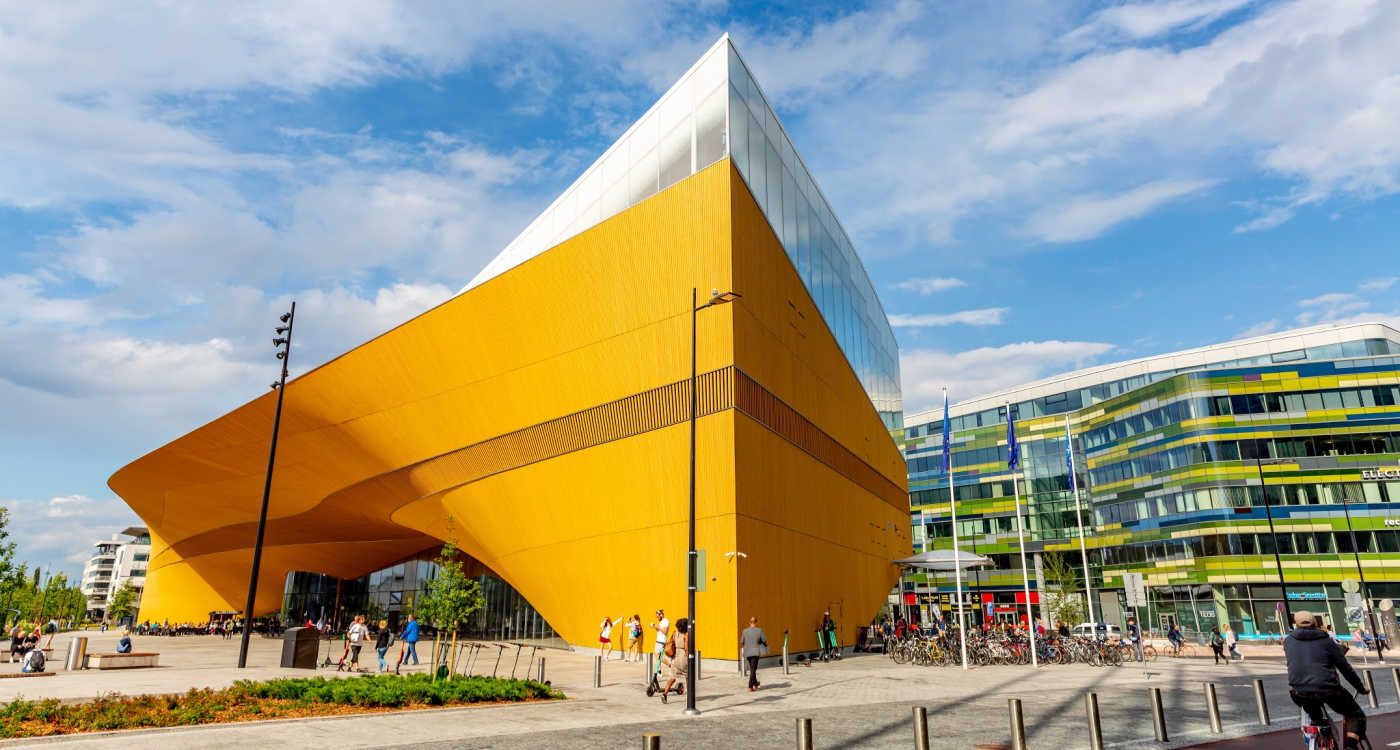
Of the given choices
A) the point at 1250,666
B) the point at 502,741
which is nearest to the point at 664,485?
the point at 502,741

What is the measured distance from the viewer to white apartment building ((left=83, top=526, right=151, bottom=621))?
15238cm

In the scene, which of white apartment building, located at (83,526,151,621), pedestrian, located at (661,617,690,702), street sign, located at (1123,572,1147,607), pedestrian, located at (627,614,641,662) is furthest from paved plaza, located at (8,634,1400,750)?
white apartment building, located at (83,526,151,621)

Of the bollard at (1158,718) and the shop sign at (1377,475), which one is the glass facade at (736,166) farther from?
the shop sign at (1377,475)

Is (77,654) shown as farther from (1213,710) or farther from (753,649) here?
(1213,710)

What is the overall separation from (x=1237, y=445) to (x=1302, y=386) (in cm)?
681

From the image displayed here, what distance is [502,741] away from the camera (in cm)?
1061

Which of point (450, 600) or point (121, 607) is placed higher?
point (450, 600)

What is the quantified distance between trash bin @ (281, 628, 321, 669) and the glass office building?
3765cm

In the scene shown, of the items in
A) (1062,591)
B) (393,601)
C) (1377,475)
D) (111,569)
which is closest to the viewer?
(1377,475)

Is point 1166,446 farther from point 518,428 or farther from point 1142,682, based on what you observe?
point 518,428

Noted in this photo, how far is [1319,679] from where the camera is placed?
25.2ft

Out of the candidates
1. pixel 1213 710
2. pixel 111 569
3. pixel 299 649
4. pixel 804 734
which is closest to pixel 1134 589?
pixel 1213 710

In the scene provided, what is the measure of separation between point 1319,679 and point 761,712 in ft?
29.5

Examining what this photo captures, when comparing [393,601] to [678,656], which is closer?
[678,656]
